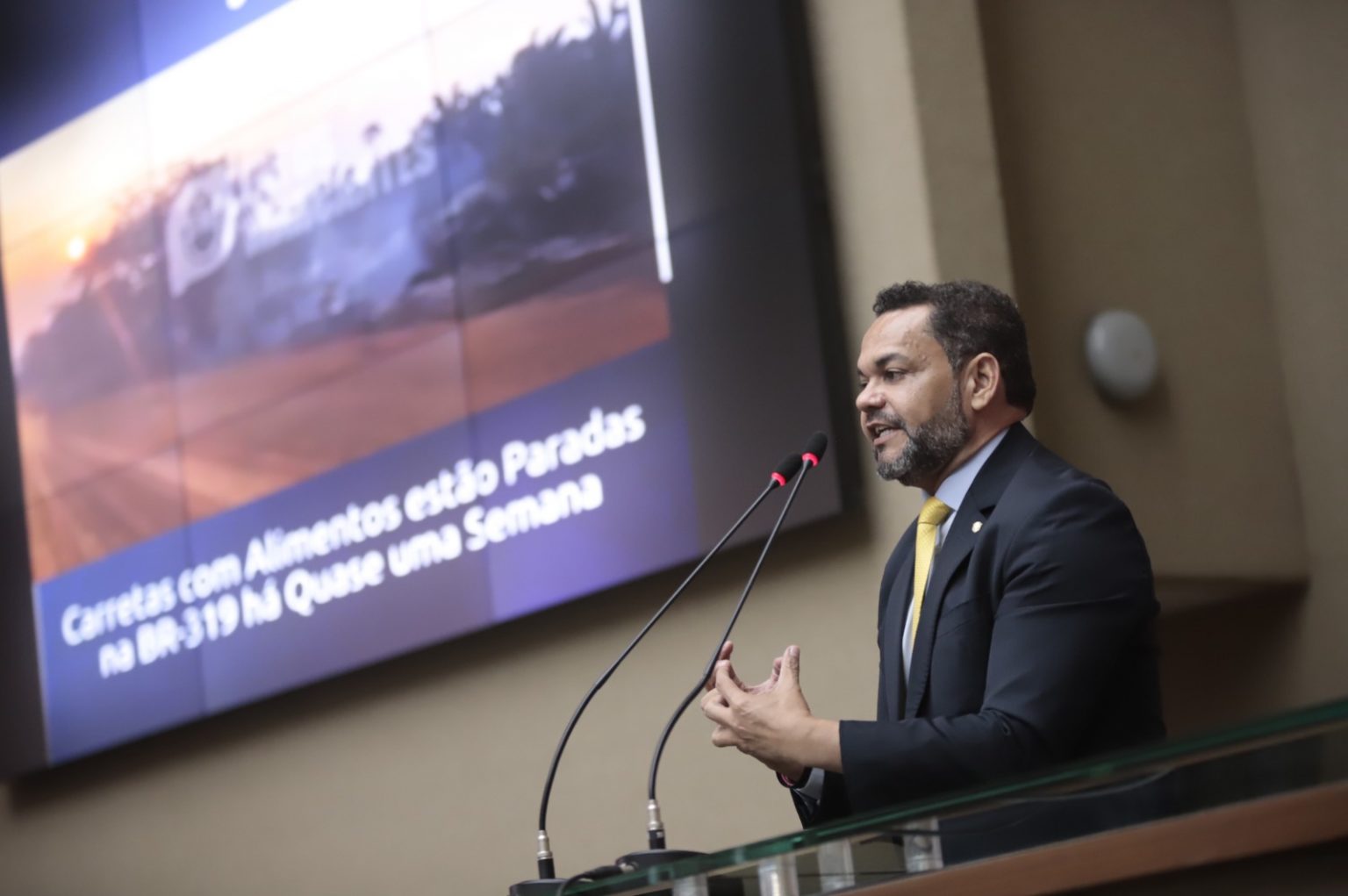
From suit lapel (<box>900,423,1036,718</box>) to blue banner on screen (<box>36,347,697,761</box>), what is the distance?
1.74 m

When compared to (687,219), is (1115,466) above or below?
below

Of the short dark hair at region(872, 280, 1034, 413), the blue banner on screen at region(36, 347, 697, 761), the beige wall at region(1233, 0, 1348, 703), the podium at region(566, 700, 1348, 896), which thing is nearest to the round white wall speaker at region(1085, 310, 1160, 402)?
the beige wall at region(1233, 0, 1348, 703)

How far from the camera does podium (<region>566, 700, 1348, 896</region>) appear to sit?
1249 mm

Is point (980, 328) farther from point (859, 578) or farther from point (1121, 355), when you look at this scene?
point (1121, 355)

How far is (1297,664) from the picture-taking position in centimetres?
479

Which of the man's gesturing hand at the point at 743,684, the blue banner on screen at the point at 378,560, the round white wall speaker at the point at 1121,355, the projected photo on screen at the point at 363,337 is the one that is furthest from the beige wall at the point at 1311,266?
the man's gesturing hand at the point at 743,684

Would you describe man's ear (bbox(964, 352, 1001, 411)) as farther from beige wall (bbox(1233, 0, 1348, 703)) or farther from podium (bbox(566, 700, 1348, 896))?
beige wall (bbox(1233, 0, 1348, 703))

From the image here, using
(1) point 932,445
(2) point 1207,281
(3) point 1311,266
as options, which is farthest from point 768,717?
(3) point 1311,266

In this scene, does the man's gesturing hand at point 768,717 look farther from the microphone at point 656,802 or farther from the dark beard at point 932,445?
the dark beard at point 932,445

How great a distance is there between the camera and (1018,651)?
205cm

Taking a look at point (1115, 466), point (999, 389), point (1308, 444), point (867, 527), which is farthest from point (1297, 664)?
point (999, 389)

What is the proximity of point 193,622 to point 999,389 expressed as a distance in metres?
3.36

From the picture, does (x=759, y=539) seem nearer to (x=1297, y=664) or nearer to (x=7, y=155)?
(x=1297, y=664)

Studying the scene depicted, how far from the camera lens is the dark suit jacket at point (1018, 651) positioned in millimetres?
1962
